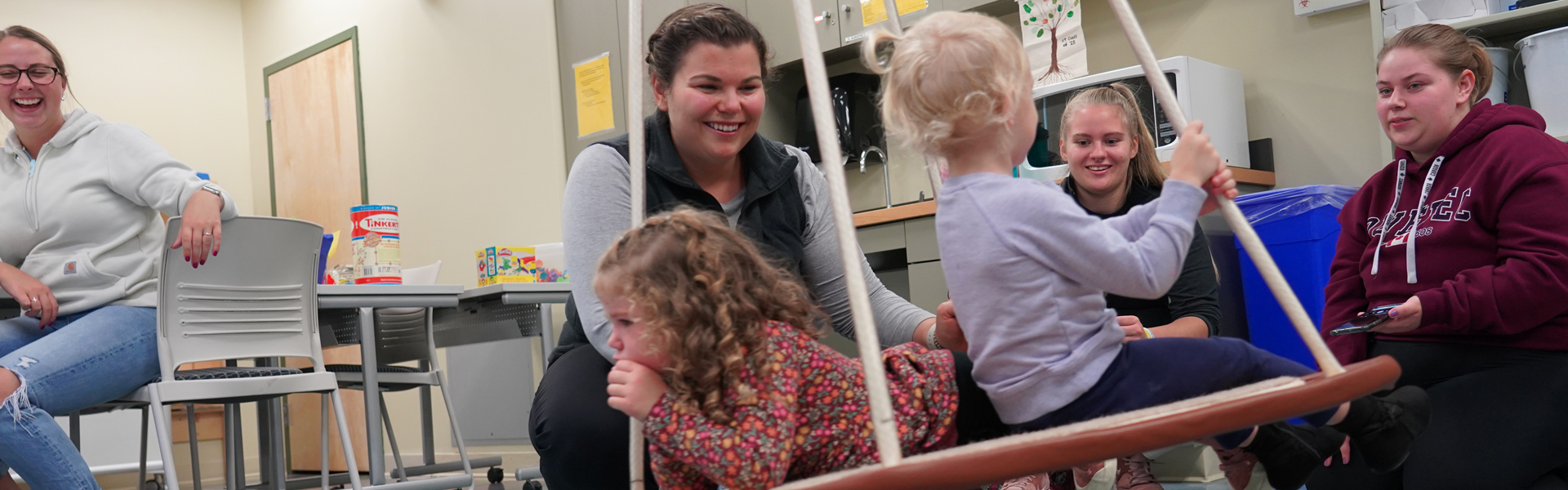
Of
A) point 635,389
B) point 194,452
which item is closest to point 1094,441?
point 635,389

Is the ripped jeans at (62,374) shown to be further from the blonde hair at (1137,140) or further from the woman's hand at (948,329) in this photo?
the blonde hair at (1137,140)

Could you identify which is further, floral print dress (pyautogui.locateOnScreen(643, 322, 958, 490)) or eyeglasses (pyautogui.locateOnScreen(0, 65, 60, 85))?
eyeglasses (pyautogui.locateOnScreen(0, 65, 60, 85))

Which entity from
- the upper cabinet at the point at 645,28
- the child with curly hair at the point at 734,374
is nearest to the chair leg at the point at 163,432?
the upper cabinet at the point at 645,28

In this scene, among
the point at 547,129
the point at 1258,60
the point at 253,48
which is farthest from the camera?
the point at 253,48

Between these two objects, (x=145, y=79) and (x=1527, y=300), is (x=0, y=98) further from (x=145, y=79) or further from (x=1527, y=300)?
(x=145, y=79)

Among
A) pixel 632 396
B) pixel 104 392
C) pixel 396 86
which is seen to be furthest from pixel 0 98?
pixel 396 86

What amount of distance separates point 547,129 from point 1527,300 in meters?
3.63

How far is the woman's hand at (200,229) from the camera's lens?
2303 mm

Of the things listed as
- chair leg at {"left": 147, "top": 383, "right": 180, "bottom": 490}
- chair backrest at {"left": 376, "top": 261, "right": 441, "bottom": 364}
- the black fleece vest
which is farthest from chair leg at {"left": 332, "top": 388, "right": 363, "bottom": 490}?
the black fleece vest

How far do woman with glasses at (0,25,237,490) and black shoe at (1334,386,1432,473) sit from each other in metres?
2.18

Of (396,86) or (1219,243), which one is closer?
(1219,243)

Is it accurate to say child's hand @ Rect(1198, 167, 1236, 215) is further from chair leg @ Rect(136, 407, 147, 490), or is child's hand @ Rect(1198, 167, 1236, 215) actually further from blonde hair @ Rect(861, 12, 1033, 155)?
chair leg @ Rect(136, 407, 147, 490)

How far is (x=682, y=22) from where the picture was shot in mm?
1562

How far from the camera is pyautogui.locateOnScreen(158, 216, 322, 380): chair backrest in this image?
2361 millimetres
